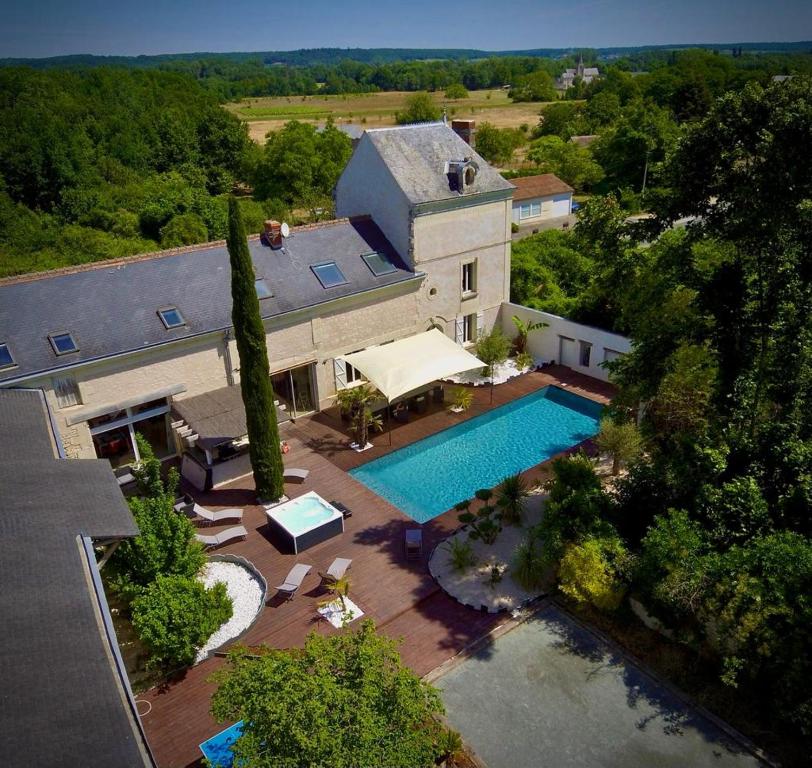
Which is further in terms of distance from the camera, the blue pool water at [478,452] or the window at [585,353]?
the window at [585,353]

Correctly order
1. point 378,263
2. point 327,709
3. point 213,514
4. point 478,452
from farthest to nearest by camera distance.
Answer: point 378,263 < point 478,452 < point 213,514 < point 327,709

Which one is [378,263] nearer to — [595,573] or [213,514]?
[213,514]

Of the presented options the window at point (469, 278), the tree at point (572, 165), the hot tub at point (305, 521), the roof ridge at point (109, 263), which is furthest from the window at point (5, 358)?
the tree at point (572, 165)

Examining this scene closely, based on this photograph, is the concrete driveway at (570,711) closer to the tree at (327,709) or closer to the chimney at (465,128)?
the tree at (327,709)

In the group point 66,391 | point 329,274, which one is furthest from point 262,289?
point 66,391

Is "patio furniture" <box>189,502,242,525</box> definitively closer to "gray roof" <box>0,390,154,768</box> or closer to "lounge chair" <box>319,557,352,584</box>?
"lounge chair" <box>319,557,352,584</box>

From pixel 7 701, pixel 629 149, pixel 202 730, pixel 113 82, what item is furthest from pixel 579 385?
pixel 113 82
